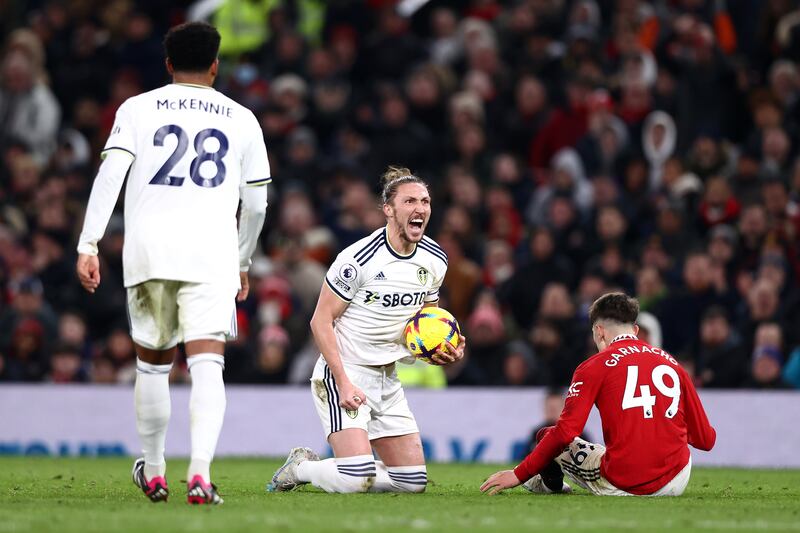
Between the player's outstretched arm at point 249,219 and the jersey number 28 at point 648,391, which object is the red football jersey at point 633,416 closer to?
the jersey number 28 at point 648,391

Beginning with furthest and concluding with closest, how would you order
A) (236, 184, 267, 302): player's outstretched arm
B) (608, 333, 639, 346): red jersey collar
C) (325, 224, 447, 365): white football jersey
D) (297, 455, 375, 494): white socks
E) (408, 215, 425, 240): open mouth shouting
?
(325, 224, 447, 365): white football jersey, (408, 215, 425, 240): open mouth shouting, (297, 455, 375, 494): white socks, (608, 333, 639, 346): red jersey collar, (236, 184, 267, 302): player's outstretched arm

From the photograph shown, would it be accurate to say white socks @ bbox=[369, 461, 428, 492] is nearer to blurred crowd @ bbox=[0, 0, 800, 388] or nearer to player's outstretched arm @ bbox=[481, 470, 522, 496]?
player's outstretched arm @ bbox=[481, 470, 522, 496]

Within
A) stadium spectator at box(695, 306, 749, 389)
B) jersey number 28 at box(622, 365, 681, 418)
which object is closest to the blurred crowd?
stadium spectator at box(695, 306, 749, 389)

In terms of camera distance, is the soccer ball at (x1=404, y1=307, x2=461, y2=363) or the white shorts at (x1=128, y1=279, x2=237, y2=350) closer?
the white shorts at (x1=128, y1=279, x2=237, y2=350)

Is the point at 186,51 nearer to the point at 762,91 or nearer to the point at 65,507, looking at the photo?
the point at 65,507

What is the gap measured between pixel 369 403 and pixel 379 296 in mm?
739

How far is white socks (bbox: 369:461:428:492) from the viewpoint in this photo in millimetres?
9336

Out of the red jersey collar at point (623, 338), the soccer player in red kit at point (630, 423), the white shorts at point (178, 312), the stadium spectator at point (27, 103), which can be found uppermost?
the stadium spectator at point (27, 103)

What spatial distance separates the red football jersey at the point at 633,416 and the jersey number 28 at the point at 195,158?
2.59 metres

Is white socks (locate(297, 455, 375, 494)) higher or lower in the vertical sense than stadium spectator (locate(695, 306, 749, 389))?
lower

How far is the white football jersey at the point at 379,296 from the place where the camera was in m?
9.33

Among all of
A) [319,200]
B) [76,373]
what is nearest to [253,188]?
[76,373]

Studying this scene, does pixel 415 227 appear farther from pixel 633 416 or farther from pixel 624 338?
pixel 633 416

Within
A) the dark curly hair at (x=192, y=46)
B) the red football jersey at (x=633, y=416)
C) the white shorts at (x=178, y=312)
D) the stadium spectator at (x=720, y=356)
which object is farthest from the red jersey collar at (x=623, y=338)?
the stadium spectator at (x=720, y=356)
